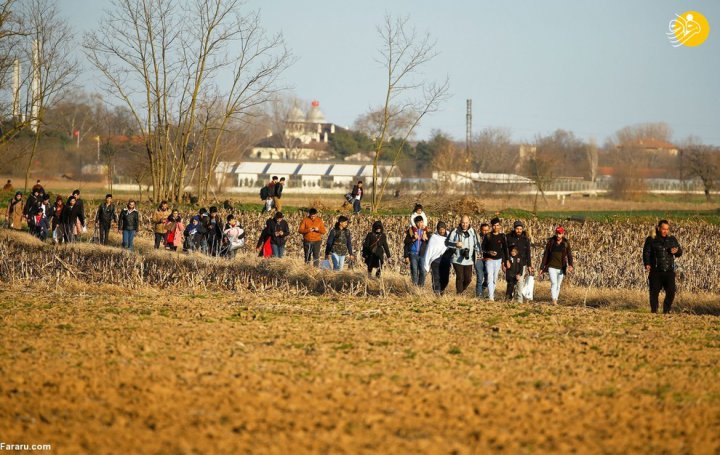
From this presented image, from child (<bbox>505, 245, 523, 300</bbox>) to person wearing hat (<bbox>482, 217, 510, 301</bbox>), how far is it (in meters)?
0.12

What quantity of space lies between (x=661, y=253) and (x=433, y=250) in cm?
438

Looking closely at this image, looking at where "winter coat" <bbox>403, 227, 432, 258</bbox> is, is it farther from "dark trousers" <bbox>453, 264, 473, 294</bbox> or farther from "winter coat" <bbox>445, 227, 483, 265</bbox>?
"winter coat" <bbox>445, 227, 483, 265</bbox>

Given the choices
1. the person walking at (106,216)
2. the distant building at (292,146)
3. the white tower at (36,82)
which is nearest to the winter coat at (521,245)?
the person walking at (106,216)

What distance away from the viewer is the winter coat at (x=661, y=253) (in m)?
17.3

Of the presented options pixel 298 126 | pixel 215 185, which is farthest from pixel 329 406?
pixel 298 126

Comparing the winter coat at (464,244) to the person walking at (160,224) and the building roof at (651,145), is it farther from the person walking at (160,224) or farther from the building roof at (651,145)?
the building roof at (651,145)

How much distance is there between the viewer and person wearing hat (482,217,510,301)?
733 inches

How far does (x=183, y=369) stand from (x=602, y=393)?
15.3 ft

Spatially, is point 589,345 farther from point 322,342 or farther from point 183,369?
point 183,369

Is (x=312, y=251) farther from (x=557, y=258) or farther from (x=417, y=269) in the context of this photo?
(x=557, y=258)

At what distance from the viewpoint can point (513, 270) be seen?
1906 cm

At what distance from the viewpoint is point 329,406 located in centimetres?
953

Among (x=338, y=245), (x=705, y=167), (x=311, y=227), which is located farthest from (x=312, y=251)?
(x=705, y=167)

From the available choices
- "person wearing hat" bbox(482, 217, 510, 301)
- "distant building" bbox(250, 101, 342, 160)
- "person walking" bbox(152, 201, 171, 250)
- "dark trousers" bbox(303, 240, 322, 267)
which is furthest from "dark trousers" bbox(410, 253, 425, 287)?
"distant building" bbox(250, 101, 342, 160)
